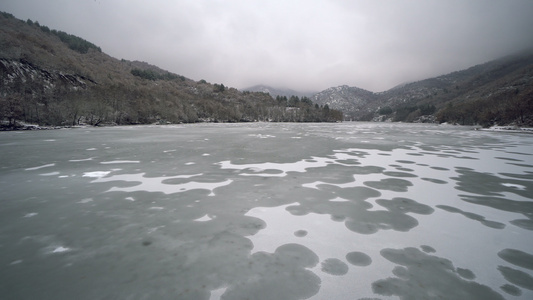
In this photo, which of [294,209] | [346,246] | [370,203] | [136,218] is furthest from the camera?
[370,203]

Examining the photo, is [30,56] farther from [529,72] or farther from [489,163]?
[529,72]

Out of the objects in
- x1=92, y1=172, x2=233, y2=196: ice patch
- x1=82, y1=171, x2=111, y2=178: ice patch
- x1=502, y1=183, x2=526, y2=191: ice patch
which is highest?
x1=82, y1=171, x2=111, y2=178: ice patch

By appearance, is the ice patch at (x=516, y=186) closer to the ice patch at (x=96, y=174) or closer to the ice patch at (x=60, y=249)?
the ice patch at (x=60, y=249)

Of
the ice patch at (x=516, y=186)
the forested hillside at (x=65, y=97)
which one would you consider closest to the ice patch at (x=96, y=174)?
the ice patch at (x=516, y=186)

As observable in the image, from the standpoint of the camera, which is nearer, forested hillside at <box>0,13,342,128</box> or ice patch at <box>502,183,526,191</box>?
ice patch at <box>502,183,526,191</box>

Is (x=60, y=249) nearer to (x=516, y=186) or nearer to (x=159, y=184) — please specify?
(x=159, y=184)

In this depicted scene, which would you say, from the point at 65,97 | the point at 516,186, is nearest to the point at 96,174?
the point at 516,186

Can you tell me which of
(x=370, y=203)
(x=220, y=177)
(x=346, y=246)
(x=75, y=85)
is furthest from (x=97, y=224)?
(x=75, y=85)

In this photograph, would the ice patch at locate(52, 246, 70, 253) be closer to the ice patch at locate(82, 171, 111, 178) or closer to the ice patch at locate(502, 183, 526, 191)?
the ice patch at locate(82, 171, 111, 178)

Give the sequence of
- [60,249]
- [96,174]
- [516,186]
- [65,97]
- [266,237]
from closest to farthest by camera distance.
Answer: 1. [60,249]
2. [266,237]
3. [516,186]
4. [96,174]
5. [65,97]

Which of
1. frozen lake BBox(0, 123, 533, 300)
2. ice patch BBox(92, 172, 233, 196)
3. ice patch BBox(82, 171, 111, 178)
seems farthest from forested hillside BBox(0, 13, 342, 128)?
frozen lake BBox(0, 123, 533, 300)

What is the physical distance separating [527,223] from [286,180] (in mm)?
4742

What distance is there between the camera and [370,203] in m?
4.77

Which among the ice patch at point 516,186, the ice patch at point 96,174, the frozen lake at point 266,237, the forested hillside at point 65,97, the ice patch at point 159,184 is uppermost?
the forested hillside at point 65,97
